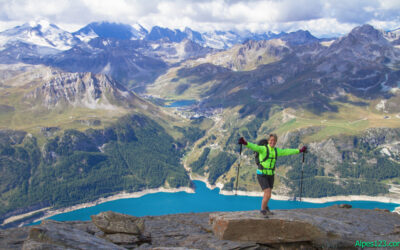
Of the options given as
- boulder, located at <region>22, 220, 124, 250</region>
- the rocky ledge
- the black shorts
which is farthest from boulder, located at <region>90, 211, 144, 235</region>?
the black shorts

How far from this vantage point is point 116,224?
2275cm

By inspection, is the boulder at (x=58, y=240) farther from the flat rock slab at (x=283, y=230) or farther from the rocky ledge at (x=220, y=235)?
the flat rock slab at (x=283, y=230)

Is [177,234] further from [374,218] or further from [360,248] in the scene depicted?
[374,218]

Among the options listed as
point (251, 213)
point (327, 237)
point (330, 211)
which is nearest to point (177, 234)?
point (251, 213)

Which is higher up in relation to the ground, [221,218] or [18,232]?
[221,218]

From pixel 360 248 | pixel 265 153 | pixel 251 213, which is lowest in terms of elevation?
pixel 360 248

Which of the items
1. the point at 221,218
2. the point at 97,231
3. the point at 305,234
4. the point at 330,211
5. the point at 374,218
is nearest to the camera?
the point at 305,234

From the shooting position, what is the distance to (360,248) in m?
20.1

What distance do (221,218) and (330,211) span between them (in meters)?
19.8

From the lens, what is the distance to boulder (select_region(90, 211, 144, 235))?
22469mm

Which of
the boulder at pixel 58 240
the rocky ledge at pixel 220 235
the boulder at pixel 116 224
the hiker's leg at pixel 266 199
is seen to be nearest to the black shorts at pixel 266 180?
the hiker's leg at pixel 266 199

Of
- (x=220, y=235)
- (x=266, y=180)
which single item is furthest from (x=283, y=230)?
(x=220, y=235)

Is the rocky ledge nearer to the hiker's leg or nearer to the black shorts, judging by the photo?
the hiker's leg

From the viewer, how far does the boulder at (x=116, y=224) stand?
22.5 meters
